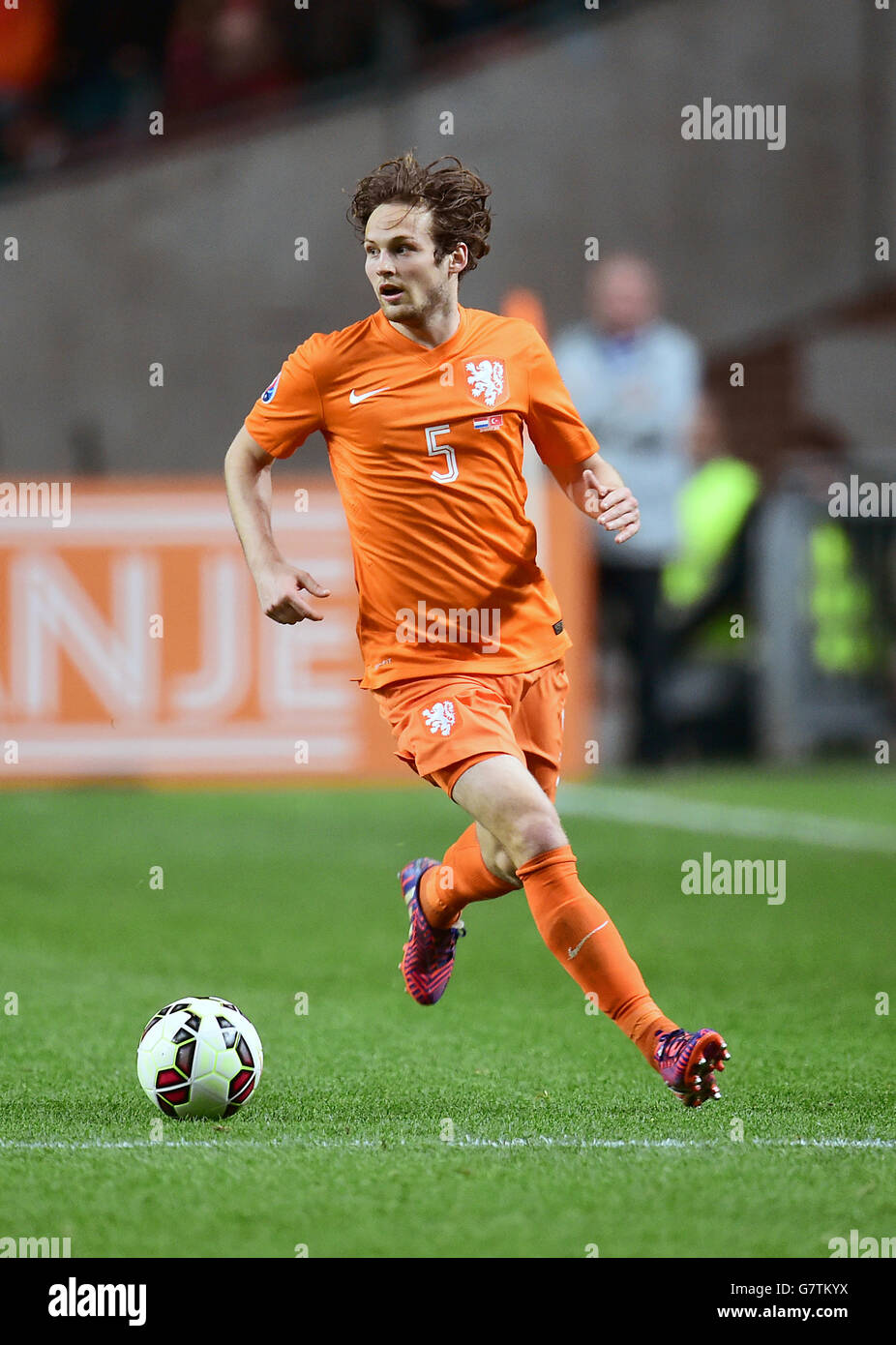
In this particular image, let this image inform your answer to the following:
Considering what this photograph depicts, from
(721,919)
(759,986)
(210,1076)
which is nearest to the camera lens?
(210,1076)

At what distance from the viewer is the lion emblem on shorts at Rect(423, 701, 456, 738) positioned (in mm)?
4516

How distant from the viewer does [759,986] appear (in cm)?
591

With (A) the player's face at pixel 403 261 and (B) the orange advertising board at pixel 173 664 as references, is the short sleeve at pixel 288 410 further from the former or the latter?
(B) the orange advertising board at pixel 173 664

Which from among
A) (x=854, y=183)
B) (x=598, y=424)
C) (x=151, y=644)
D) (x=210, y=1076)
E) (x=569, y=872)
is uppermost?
(x=854, y=183)

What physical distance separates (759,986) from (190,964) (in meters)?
1.70

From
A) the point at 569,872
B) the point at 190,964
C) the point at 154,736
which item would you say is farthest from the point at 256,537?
the point at 154,736

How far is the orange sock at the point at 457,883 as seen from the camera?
4930 mm

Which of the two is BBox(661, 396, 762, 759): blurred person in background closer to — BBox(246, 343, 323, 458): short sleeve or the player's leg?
BBox(246, 343, 323, 458): short sleeve

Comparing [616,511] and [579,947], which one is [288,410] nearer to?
[616,511]

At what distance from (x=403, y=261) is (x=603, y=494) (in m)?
0.70

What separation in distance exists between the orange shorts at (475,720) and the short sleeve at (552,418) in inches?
19.5
